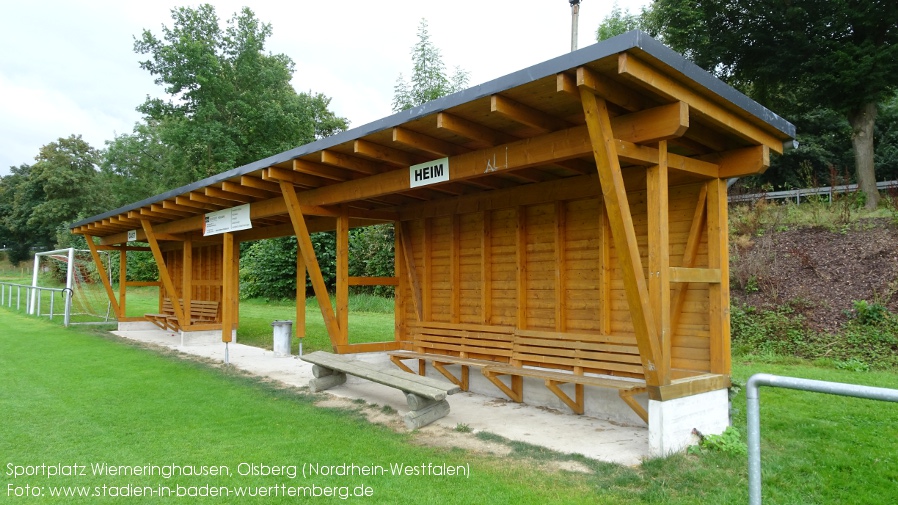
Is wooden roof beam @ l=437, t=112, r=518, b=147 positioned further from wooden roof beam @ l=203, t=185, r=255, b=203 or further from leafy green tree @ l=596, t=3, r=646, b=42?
leafy green tree @ l=596, t=3, r=646, b=42

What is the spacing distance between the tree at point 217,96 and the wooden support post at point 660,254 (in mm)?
27740

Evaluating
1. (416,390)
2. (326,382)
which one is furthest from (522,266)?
(326,382)

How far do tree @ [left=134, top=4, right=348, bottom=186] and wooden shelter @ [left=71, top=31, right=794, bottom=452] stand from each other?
21.4 metres

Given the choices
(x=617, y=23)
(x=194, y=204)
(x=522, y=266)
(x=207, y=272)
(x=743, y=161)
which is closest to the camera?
(x=743, y=161)

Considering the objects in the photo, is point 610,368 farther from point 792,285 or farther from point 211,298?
point 211,298

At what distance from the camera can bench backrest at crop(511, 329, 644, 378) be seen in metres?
5.69

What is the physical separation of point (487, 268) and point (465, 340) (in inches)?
37.7

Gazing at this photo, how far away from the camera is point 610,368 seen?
5711mm

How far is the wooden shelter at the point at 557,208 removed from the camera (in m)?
4.31

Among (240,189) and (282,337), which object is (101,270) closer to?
(282,337)

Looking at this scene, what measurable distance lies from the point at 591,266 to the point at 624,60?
3.04m

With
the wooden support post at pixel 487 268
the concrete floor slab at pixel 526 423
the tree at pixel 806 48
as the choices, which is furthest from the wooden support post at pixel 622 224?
the tree at pixel 806 48

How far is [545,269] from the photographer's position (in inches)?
271

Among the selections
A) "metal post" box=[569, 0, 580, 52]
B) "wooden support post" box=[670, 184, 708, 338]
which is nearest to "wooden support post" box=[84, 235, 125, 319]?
"metal post" box=[569, 0, 580, 52]
